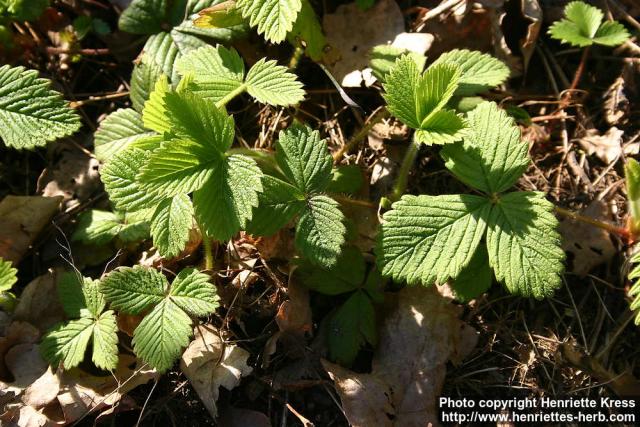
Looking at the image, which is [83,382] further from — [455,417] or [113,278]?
[455,417]

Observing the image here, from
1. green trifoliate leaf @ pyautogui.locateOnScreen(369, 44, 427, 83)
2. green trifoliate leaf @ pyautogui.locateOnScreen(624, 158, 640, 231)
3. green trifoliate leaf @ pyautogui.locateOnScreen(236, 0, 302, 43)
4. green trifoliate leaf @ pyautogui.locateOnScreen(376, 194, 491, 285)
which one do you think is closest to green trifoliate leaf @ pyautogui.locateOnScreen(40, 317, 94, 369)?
green trifoliate leaf @ pyautogui.locateOnScreen(376, 194, 491, 285)

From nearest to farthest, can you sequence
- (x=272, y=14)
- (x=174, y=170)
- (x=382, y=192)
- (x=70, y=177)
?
(x=174, y=170)
(x=272, y=14)
(x=382, y=192)
(x=70, y=177)

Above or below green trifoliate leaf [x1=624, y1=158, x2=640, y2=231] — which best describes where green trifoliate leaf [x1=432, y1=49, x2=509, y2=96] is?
above

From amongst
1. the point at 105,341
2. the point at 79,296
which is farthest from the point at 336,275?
the point at 79,296

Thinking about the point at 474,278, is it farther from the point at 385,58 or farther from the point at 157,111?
the point at 157,111

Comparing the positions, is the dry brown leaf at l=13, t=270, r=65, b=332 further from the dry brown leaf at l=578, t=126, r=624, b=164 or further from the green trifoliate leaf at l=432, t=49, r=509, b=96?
the dry brown leaf at l=578, t=126, r=624, b=164

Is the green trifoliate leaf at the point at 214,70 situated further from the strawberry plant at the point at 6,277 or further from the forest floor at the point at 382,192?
the strawberry plant at the point at 6,277
